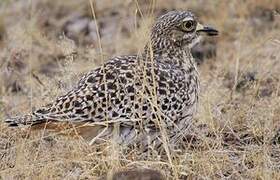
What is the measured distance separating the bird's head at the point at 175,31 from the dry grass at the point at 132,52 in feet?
0.39

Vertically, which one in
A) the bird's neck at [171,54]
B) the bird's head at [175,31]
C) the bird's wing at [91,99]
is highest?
the bird's head at [175,31]

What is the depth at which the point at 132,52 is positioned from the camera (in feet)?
28.3

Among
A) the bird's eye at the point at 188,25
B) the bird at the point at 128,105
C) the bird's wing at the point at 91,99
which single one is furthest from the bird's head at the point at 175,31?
the bird's wing at the point at 91,99

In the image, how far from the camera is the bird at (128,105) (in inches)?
202

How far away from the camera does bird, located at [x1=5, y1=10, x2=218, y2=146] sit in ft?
16.8

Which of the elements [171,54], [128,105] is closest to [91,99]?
[128,105]

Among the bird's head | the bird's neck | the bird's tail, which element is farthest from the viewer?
the bird's head

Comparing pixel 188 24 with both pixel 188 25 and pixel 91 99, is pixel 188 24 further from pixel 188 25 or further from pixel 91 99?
pixel 91 99

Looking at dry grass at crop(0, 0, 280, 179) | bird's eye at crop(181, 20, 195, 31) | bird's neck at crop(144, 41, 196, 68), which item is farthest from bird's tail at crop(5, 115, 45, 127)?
bird's eye at crop(181, 20, 195, 31)

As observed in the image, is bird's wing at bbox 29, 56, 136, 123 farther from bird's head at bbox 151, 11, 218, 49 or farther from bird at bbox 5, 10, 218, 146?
bird's head at bbox 151, 11, 218, 49

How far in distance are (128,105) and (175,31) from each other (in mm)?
1036

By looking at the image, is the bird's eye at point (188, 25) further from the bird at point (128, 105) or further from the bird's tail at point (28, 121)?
the bird's tail at point (28, 121)

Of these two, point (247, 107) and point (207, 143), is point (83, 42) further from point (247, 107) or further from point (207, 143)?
point (207, 143)

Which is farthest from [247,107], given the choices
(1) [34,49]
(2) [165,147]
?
(1) [34,49]
